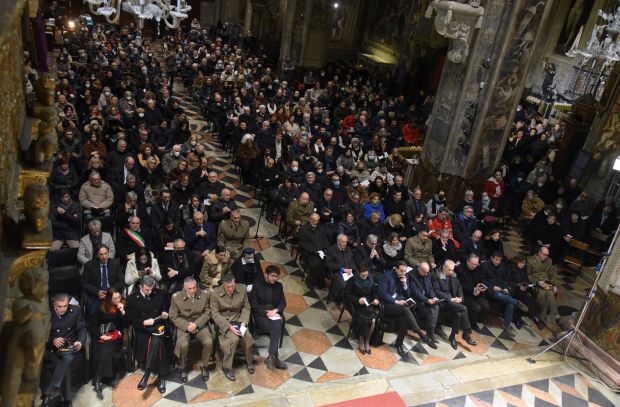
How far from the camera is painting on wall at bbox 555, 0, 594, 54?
2114 cm

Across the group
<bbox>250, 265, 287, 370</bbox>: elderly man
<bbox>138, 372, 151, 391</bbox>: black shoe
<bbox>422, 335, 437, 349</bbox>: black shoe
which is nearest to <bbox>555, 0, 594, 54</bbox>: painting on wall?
<bbox>422, 335, 437, 349</bbox>: black shoe

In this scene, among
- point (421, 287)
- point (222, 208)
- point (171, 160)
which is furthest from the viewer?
point (171, 160)

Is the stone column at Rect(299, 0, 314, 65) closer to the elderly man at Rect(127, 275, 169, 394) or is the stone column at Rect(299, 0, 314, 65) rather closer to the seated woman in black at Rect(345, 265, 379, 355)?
the seated woman in black at Rect(345, 265, 379, 355)

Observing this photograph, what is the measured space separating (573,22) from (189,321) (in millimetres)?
21520

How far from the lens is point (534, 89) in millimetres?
23516

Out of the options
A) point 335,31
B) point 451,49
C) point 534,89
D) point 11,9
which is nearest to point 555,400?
point 451,49

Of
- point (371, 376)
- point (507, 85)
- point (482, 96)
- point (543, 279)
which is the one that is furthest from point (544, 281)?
point (507, 85)

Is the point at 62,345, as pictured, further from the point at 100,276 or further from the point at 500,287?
the point at 500,287

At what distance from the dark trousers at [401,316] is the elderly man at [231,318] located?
6.89ft

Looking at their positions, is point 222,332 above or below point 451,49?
below

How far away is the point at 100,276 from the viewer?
6680mm

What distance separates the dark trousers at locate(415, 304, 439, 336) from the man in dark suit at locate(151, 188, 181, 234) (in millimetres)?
4014

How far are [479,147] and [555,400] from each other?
5.66 m

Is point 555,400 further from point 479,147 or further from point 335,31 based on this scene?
point 335,31
